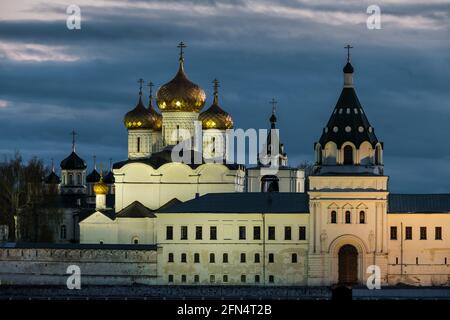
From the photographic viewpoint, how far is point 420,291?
100312 mm

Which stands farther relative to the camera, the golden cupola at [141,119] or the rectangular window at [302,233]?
the golden cupola at [141,119]

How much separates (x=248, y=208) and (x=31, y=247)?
9.89m

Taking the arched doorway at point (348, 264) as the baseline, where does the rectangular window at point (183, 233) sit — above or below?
above

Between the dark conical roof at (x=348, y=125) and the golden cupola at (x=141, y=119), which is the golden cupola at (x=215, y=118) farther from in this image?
the dark conical roof at (x=348, y=125)

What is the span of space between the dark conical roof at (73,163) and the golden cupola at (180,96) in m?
17.9

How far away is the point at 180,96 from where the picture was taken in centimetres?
11812

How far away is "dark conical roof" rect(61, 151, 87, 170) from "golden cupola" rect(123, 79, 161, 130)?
1451 cm

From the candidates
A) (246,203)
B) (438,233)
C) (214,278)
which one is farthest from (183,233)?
(438,233)

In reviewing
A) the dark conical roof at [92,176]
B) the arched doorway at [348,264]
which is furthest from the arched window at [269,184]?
the arched doorway at [348,264]

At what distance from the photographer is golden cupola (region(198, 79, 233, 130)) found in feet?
391

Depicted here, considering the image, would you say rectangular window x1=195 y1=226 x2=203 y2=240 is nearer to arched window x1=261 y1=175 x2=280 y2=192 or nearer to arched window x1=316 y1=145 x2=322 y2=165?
arched window x1=316 y1=145 x2=322 y2=165

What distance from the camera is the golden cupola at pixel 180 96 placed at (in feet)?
388
